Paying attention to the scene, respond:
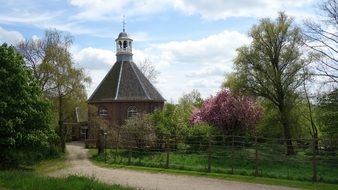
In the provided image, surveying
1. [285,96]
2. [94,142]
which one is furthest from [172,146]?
[94,142]

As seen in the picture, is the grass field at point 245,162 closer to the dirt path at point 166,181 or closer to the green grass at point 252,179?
the green grass at point 252,179

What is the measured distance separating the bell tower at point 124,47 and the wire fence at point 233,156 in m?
22.5

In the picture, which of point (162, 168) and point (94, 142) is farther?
point (94, 142)

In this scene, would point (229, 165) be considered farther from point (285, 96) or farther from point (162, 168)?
point (285, 96)

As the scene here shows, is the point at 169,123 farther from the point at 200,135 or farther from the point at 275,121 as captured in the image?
the point at 275,121

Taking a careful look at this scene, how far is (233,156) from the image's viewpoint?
2892 cm

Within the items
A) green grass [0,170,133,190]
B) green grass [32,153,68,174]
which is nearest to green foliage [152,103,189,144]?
green grass [32,153,68,174]

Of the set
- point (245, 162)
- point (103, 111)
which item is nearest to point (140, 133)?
point (245, 162)

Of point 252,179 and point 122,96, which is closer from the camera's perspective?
point 252,179

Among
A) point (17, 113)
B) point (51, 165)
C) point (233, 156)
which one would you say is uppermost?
point (17, 113)

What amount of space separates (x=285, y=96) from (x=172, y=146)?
1103 centimetres

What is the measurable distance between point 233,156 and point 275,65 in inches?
511

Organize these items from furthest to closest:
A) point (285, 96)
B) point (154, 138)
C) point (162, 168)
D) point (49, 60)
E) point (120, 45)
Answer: point (120, 45) → point (49, 60) → point (285, 96) → point (154, 138) → point (162, 168)

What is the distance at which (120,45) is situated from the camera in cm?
6041
